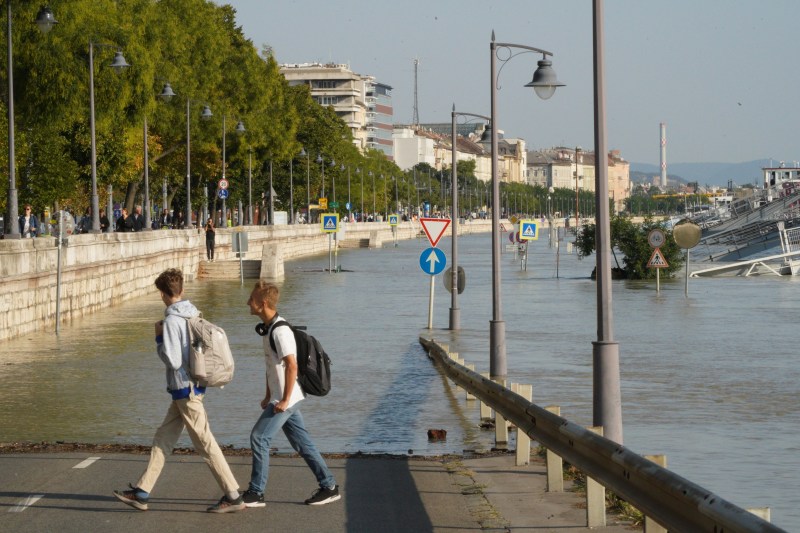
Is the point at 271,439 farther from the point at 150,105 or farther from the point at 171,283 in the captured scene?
the point at 150,105

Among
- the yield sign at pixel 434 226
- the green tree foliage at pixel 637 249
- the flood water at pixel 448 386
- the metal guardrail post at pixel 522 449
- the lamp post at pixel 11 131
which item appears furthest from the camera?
the green tree foliage at pixel 637 249

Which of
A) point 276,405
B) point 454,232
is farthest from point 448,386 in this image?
point 276,405

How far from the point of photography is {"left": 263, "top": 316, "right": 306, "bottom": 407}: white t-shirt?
399 inches

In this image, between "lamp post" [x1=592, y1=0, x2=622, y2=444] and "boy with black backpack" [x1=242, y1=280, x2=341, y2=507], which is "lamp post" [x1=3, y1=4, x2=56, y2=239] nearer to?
"lamp post" [x1=592, y1=0, x2=622, y2=444]

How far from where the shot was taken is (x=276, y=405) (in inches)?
405

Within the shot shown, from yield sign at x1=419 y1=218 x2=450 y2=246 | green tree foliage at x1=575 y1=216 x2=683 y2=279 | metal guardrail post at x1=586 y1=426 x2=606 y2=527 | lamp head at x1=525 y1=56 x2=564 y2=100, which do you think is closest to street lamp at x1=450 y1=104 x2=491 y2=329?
yield sign at x1=419 y1=218 x2=450 y2=246

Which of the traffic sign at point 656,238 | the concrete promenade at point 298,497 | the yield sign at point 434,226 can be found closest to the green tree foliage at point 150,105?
the yield sign at point 434,226

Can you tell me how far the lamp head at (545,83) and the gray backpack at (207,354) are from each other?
10.3 m

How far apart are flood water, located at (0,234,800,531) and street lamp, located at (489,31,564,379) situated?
97 cm

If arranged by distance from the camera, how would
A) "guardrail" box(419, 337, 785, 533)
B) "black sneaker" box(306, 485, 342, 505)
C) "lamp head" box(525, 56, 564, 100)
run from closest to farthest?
1. "guardrail" box(419, 337, 785, 533)
2. "black sneaker" box(306, 485, 342, 505)
3. "lamp head" box(525, 56, 564, 100)

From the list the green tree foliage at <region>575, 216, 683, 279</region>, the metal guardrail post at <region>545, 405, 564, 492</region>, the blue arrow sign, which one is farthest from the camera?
the green tree foliage at <region>575, 216, 683, 279</region>

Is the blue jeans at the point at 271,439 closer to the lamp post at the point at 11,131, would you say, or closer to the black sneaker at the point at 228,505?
the black sneaker at the point at 228,505

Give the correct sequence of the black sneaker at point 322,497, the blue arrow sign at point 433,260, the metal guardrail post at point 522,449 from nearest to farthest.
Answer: the black sneaker at point 322,497 < the metal guardrail post at point 522,449 < the blue arrow sign at point 433,260

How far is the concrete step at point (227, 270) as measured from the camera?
217 feet
